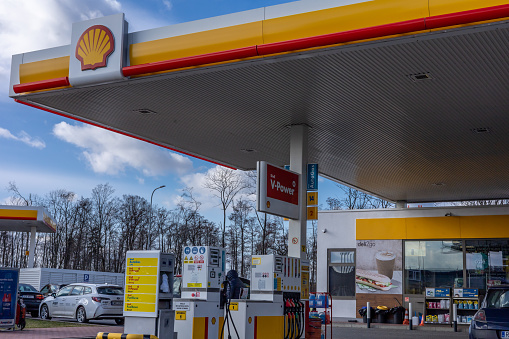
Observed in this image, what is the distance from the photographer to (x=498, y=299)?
12.1 m

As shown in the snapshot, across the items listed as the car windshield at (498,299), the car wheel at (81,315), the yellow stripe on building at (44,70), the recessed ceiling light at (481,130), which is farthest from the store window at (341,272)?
the yellow stripe on building at (44,70)

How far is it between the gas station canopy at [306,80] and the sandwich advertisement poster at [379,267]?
272 inches

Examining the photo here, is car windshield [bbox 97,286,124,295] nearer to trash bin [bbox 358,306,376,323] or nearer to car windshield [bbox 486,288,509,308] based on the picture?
trash bin [bbox 358,306,376,323]

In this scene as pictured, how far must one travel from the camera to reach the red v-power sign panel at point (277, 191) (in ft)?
42.2

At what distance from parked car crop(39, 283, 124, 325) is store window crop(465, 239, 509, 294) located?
1299 cm

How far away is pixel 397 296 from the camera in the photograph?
953 inches

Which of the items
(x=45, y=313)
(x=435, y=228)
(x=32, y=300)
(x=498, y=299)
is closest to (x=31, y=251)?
(x=32, y=300)

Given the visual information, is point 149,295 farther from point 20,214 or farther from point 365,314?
point 20,214

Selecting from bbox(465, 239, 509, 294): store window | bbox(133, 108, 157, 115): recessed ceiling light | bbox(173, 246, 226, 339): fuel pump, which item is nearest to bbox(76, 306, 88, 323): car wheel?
bbox(133, 108, 157, 115): recessed ceiling light

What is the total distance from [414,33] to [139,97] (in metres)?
6.38

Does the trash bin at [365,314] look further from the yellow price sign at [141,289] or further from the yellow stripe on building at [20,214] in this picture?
the yellow stripe on building at [20,214]

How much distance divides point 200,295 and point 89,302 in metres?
10.1

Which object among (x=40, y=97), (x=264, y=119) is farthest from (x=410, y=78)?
(x=40, y=97)

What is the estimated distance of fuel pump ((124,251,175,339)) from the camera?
10062 millimetres
